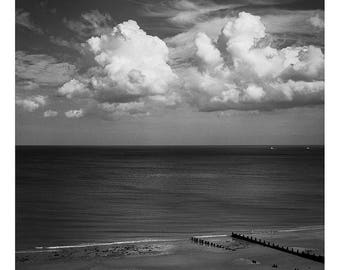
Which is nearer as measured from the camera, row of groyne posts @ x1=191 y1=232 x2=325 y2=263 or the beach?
row of groyne posts @ x1=191 y1=232 x2=325 y2=263

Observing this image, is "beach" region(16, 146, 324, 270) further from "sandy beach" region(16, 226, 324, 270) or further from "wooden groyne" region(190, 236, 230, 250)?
"wooden groyne" region(190, 236, 230, 250)

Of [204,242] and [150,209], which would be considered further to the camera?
[150,209]
